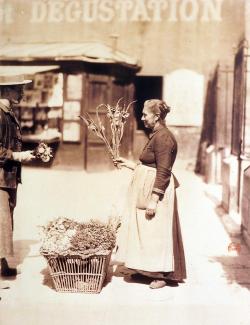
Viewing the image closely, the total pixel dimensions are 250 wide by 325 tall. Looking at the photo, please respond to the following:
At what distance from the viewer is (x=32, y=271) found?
17.9 ft

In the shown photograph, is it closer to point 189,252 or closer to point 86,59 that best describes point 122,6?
point 86,59

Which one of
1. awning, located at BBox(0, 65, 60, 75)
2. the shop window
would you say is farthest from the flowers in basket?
awning, located at BBox(0, 65, 60, 75)

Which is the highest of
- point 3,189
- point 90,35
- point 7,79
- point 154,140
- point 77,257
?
point 90,35

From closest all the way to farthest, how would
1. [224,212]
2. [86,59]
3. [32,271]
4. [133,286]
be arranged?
1. [133,286]
2. [32,271]
3. [224,212]
4. [86,59]

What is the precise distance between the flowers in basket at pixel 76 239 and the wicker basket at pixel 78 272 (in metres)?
0.06

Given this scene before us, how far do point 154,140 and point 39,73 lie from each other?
9779 mm

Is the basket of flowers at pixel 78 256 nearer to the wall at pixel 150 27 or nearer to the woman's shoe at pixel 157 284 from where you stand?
the woman's shoe at pixel 157 284

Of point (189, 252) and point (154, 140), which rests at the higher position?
point (154, 140)

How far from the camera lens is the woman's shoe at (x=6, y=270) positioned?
17.0 ft

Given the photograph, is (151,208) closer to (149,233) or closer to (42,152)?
(149,233)

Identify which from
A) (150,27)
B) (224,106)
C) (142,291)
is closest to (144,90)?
(150,27)

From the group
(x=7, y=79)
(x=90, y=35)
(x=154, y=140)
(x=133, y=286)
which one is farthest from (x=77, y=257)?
(x=90, y=35)

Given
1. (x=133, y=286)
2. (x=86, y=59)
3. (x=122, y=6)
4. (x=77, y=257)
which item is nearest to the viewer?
(x=77, y=257)

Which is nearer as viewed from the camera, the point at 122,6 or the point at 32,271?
the point at 32,271
